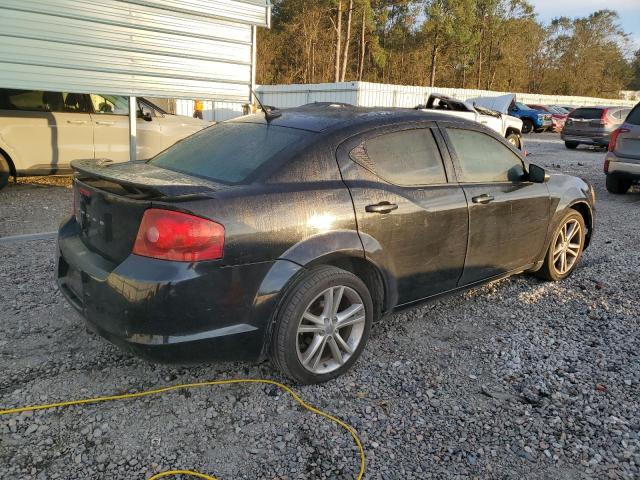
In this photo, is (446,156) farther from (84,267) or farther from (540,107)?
(540,107)

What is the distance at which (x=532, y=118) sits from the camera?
26.7 metres

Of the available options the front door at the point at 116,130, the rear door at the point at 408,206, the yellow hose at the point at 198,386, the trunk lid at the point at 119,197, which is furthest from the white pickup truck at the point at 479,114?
the yellow hose at the point at 198,386

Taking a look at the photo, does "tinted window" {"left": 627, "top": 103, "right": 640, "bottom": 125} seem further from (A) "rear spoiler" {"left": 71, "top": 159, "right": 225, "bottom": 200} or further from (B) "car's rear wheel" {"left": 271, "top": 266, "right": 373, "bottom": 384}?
(A) "rear spoiler" {"left": 71, "top": 159, "right": 225, "bottom": 200}

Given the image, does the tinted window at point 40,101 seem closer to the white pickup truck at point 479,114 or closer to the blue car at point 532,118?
the white pickup truck at point 479,114

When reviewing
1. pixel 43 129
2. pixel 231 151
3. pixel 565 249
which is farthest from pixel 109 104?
pixel 565 249

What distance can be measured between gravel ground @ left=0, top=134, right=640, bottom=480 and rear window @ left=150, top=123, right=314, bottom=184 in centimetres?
120

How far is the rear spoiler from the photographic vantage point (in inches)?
97.9

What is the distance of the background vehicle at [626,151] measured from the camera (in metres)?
8.46

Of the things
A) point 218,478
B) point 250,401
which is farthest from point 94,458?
point 250,401

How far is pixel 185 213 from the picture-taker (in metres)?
2.43

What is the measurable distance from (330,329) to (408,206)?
92 centimetres

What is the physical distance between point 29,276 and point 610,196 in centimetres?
961

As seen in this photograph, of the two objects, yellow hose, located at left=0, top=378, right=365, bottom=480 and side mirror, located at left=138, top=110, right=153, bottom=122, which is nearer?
yellow hose, located at left=0, top=378, right=365, bottom=480

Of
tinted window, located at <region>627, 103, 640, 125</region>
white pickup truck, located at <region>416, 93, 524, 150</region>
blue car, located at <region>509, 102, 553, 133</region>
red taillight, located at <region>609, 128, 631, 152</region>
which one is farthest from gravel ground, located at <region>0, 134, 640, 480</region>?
blue car, located at <region>509, 102, 553, 133</region>
